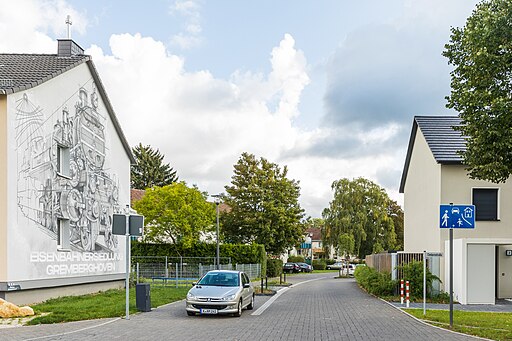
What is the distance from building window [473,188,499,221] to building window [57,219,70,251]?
1786 cm

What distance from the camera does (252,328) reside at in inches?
612

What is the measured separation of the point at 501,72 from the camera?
14.9m

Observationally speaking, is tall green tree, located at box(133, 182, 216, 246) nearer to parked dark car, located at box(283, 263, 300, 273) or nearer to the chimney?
the chimney

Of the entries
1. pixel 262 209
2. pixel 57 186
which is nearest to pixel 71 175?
pixel 57 186

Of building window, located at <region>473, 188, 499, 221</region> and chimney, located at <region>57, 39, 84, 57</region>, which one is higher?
chimney, located at <region>57, 39, 84, 57</region>

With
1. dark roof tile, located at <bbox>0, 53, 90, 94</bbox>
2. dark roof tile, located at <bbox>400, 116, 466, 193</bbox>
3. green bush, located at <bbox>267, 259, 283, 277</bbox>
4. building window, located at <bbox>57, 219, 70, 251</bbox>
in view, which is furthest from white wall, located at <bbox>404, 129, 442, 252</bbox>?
green bush, located at <bbox>267, 259, 283, 277</bbox>

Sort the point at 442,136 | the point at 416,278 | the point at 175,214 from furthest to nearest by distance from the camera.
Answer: the point at 175,214 → the point at 442,136 → the point at 416,278

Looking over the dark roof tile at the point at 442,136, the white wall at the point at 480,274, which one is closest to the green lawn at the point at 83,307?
the white wall at the point at 480,274

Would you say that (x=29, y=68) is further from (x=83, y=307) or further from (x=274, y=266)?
(x=274, y=266)

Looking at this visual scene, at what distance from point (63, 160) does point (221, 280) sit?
29.1 feet

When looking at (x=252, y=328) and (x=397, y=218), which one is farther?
(x=397, y=218)

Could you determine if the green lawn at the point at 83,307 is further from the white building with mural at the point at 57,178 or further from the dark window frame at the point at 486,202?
the dark window frame at the point at 486,202

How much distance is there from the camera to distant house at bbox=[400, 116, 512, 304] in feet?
79.5

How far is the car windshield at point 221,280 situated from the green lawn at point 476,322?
5.84 m
